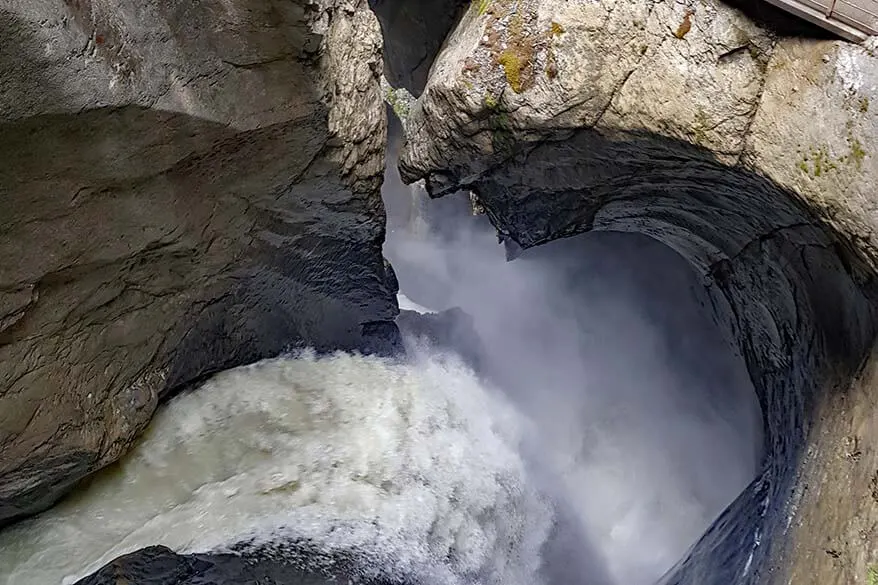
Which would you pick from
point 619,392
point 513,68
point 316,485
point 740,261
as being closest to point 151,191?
point 513,68

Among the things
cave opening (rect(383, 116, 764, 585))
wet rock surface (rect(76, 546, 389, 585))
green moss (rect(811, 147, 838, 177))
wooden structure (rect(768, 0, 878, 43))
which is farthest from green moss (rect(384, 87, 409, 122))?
green moss (rect(811, 147, 838, 177))

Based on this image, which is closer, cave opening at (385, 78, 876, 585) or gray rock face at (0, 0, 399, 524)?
gray rock face at (0, 0, 399, 524)

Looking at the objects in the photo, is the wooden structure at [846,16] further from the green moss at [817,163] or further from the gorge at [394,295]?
the green moss at [817,163]

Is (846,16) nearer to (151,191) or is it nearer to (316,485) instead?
(151,191)

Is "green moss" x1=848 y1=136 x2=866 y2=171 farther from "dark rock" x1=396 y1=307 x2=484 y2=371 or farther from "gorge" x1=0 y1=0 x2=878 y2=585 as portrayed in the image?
"dark rock" x1=396 y1=307 x2=484 y2=371

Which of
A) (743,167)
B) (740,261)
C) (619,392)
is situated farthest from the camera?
(619,392)

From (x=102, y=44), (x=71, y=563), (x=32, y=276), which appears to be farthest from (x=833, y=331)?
(x=71, y=563)
